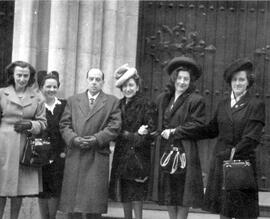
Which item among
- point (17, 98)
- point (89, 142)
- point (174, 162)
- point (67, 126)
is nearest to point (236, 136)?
point (174, 162)

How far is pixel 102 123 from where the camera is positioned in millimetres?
6305

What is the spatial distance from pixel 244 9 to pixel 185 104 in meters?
2.58

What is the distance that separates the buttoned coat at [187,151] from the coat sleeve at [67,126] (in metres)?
0.90

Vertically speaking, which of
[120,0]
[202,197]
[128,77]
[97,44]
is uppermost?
[120,0]

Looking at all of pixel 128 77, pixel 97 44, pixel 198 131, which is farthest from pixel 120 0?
pixel 198 131

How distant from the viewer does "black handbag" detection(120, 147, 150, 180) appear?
6.27 metres

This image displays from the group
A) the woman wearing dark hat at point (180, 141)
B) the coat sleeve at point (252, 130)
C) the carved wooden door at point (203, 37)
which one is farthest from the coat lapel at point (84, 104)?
the carved wooden door at point (203, 37)

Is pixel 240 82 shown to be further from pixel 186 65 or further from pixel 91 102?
pixel 91 102

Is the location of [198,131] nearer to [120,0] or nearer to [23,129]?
[23,129]

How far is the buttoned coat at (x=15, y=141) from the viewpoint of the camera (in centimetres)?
617

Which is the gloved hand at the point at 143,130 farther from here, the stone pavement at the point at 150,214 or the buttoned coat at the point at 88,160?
the stone pavement at the point at 150,214

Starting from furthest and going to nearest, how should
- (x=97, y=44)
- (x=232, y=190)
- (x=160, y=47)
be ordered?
1. (x=160, y=47)
2. (x=97, y=44)
3. (x=232, y=190)

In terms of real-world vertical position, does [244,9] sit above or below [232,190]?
above

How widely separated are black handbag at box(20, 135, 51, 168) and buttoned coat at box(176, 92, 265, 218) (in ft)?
4.45
